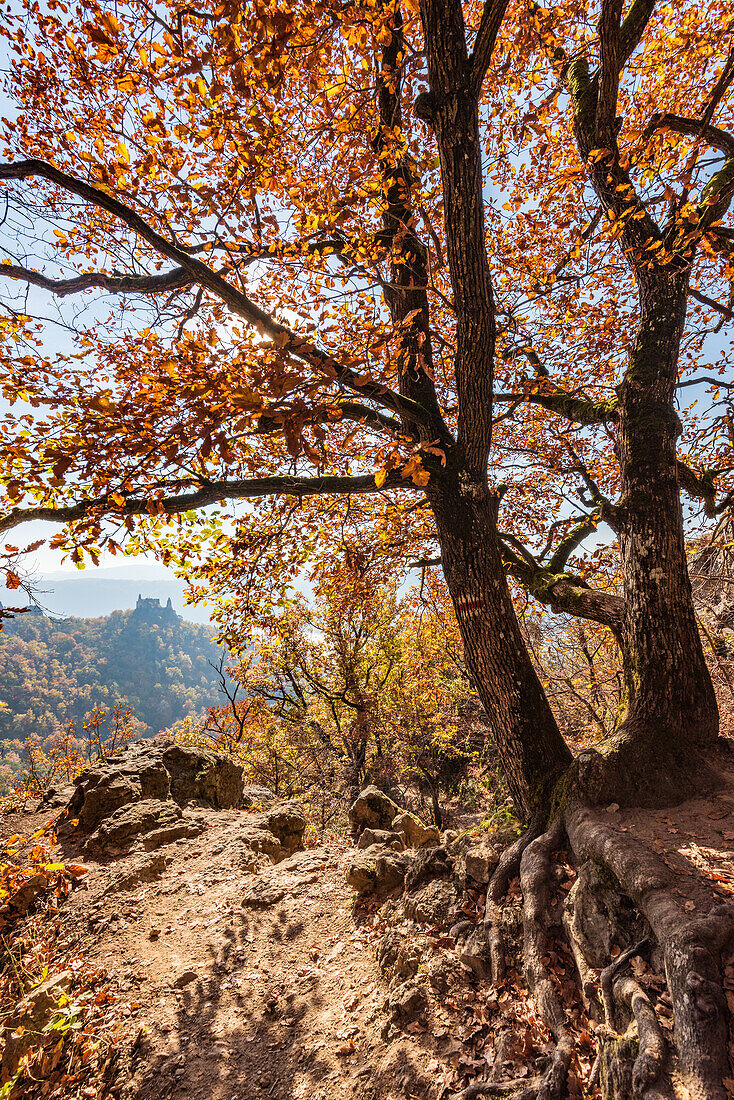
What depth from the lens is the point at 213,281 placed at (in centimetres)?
330

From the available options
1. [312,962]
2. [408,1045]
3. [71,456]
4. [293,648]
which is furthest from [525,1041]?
[293,648]

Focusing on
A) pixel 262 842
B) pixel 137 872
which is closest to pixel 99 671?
pixel 262 842

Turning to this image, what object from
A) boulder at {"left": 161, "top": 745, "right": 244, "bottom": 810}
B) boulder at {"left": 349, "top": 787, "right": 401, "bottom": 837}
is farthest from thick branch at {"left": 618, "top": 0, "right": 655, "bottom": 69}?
boulder at {"left": 161, "top": 745, "right": 244, "bottom": 810}

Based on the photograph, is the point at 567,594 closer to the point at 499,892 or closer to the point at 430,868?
the point at 499,892

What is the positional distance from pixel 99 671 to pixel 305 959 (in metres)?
172

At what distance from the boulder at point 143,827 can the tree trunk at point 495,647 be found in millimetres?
5986

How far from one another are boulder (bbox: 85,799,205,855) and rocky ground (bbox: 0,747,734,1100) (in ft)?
0.10

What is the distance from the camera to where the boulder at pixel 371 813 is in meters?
7.50

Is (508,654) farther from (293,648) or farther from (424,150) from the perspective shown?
(293,648)

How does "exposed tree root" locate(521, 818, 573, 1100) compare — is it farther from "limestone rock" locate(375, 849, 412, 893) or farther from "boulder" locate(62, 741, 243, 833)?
"boulder" locate(62, 741, 243, 833)

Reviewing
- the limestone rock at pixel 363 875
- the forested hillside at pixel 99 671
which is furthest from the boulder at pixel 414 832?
the forested hillside at pixel 99 671

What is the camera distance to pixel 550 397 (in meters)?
6.09

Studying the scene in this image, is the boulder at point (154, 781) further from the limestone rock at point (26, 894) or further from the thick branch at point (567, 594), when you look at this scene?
the thick branch at point (567, 594)

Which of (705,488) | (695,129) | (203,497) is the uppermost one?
(695,129)
